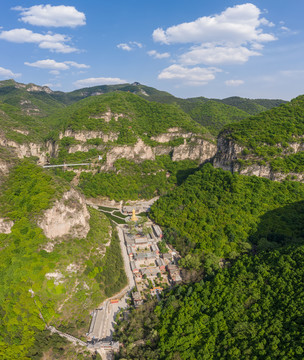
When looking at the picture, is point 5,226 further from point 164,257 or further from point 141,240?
point 164,257

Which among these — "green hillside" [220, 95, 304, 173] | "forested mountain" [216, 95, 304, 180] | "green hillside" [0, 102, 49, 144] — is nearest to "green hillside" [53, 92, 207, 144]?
"green hillside" [0, 102, 49, 144]

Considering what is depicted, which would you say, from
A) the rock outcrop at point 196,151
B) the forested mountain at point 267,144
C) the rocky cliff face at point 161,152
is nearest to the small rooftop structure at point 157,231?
the forested mountain at point 267,144

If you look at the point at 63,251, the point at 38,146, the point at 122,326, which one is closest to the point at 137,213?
the point at 63,251

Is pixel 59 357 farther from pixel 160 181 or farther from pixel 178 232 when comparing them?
pixel 160 181

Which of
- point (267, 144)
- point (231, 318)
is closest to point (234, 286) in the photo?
point (231, 318)

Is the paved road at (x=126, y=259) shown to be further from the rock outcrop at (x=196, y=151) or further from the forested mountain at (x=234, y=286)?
the rock outcrop at (x=196, y=151)
